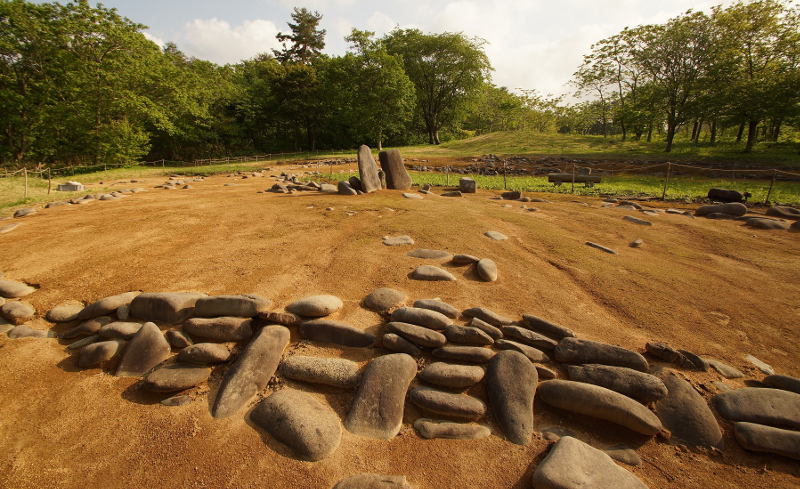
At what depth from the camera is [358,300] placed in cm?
370

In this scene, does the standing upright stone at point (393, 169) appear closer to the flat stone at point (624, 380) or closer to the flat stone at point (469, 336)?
the flat stone at point (469, 336)

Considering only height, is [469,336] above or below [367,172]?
below

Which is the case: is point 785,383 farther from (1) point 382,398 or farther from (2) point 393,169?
(2) point 393,169

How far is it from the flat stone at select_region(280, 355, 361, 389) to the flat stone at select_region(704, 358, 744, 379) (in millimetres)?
2926

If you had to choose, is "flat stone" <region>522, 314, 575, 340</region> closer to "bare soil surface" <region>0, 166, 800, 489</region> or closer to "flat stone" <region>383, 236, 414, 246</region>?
"bare soil surface" <region>0, 166, 800, 489</region>

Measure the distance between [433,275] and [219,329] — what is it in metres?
2.33

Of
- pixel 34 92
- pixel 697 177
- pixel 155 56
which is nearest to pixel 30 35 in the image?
pixel 34 92

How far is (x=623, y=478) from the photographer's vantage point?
6.20ft

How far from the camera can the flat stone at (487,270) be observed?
431cm

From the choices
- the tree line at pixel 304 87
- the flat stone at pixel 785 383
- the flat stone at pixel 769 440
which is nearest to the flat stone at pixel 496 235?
the flat stone at pixel 785 383

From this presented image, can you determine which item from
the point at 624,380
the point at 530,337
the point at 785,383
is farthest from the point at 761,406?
the point at 530,337

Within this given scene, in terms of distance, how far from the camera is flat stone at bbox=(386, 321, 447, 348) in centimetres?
288

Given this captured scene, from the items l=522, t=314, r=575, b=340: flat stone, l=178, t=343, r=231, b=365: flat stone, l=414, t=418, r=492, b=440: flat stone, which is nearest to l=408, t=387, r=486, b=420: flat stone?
l=414, t=418, r=492, b=440: flat stone

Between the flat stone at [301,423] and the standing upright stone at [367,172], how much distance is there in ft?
27.7
